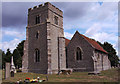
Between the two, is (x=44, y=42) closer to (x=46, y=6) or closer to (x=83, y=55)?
(x=46, y=6)

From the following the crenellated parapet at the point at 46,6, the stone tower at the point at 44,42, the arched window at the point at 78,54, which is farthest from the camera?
the arched window at the point at 78,54

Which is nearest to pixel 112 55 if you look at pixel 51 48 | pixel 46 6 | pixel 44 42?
pixel 51 48

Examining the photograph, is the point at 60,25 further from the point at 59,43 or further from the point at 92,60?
the point at 92,60

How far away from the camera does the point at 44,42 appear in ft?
87.3

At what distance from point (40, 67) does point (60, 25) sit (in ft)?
37.5

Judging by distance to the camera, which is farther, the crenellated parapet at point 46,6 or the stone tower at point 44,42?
the crenellated parapet at point 46,6

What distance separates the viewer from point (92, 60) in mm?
26766

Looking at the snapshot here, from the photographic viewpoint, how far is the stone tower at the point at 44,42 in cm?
2600

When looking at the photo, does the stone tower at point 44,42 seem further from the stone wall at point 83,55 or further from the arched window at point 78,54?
the arched window at point 78,54

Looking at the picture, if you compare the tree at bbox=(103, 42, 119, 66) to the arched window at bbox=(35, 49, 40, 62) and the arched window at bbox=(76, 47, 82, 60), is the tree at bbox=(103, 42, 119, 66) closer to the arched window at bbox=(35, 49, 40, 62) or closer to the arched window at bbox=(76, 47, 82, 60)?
the arched window at bbox=(76, 47, 82, 60)

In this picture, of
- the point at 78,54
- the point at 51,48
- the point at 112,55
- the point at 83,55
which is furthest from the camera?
the point at 112,55

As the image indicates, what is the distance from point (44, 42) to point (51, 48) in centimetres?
197

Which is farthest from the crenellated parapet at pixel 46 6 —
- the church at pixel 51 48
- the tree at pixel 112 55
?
the tree at pixel 112 55

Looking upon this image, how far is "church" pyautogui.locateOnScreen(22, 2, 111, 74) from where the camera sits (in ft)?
86.2
